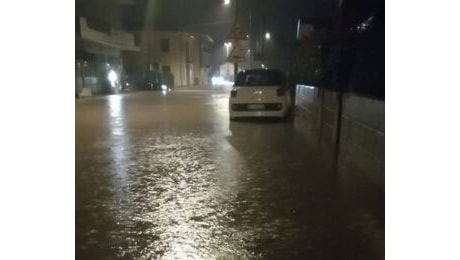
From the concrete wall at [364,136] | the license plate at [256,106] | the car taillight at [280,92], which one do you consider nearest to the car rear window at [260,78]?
the car taillight at [280,92]

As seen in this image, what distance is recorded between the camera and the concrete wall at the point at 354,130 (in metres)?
7.84

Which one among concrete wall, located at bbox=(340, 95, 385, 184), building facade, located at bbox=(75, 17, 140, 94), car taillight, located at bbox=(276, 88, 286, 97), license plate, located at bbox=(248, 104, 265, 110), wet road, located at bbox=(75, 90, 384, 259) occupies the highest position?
building facade, located at bbox=(75, 17, 140, 94)

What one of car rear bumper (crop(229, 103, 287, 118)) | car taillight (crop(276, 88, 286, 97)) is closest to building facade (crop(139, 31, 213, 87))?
car rear bumper (crop(229, 103, 287, 118))

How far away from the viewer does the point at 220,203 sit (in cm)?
611

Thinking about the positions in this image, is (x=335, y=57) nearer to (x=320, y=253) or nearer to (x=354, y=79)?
(x=354, y=79)

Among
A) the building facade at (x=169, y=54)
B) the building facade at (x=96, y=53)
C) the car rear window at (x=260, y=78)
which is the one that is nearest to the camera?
the car rear window at (x=260, y=78)

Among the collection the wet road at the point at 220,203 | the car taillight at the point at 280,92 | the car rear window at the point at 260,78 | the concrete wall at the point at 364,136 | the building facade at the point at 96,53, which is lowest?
the wet road at the point at 220,203

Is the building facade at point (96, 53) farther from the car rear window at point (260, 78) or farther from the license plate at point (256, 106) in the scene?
the license plate at point (256, 106)

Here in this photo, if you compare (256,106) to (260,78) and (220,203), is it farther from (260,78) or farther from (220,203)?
(220,203)

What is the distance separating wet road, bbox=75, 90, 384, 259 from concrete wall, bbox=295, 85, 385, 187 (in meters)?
0.50

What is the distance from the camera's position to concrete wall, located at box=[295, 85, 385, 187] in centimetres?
784

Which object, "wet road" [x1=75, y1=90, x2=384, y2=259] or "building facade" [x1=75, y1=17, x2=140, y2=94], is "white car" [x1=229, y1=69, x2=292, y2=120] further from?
"building facade" [x1=75, y1=17, x2=140, y2=94]

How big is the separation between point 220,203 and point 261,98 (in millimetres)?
8919
